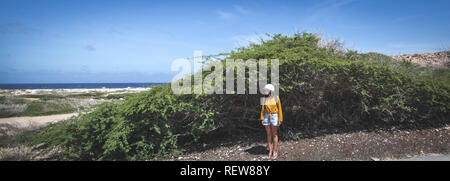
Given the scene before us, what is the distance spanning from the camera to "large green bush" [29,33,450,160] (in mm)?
5172

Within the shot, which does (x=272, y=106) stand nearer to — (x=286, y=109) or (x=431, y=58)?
(x=286, y=109)

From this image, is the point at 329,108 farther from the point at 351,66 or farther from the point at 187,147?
the point at 187,147

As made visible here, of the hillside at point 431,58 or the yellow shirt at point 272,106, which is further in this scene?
the hillside at point 431,58

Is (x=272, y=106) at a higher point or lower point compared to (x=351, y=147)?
higher

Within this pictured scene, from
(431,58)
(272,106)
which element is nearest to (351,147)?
(272,106)

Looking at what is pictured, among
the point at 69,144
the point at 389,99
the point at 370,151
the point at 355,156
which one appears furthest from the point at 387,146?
the point at 69,144

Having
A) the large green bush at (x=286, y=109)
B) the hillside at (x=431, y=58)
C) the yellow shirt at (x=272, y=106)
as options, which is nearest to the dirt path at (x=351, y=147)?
the large green bush at (x=286, y=109)

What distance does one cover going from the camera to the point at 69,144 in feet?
17.3

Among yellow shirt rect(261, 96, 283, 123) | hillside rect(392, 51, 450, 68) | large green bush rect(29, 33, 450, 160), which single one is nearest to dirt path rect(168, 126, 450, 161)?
large green bush rect(29, 33, 450, 160)

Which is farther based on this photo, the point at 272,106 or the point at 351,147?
the point at 351,147

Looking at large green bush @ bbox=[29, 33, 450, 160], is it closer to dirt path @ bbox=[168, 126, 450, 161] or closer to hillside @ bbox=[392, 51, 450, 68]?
dirt path @ bbox=[168, 126, 450, 161]

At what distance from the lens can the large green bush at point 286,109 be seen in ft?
17.0

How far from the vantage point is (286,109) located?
638cm

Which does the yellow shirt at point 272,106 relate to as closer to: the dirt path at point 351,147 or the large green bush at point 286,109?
the large green bush at point 286,109
